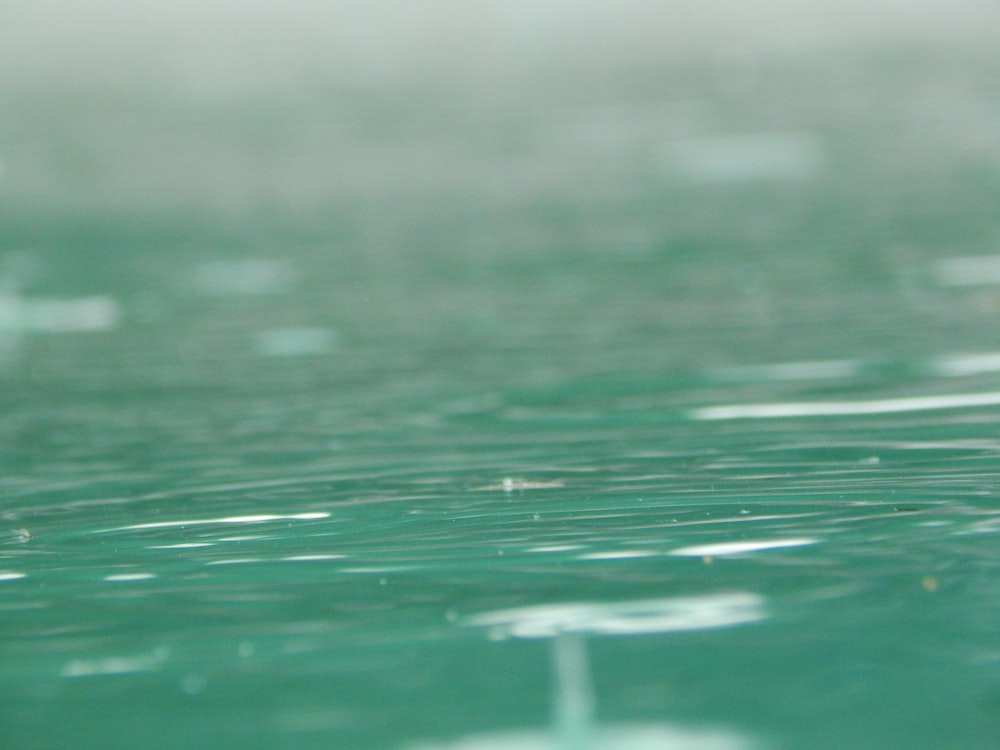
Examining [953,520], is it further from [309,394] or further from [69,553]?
[309,394]

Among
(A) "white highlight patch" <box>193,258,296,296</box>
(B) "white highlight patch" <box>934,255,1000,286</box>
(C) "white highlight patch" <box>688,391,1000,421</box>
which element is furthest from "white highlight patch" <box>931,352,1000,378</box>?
(A) "white highlight patch" <box>193,258,296,296</box>

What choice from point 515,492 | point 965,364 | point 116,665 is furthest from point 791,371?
point 116,665

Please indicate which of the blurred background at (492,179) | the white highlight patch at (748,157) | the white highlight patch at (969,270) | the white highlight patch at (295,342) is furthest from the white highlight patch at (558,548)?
the white highlight patch at (748,157)

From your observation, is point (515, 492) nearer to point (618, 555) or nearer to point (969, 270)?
point (618, 555)

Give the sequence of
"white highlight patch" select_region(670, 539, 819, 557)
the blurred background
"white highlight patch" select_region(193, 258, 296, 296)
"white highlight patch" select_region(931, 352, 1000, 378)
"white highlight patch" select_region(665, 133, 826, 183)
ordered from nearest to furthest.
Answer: "white highlight patch" select_region(670, 539, 819, 557), "white highlight patch" select_region(931, 352, 1000, 378), the blurred background, "white highlight patch" select_region(193, 258, 296, 296), "white highlight patch" select_region(665, 133, 826, 183)

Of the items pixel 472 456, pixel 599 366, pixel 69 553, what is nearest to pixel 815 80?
pixel 599 366

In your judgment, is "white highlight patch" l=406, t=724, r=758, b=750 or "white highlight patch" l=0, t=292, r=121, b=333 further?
"white highlight patch" l=0, t=292, r=121, b=333

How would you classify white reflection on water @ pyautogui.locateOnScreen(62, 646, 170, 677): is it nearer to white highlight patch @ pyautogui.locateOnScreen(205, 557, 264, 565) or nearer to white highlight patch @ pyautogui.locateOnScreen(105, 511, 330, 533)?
white highlight patch @ pyautogui.locateOnScreen(205, 557, 264, 565)
